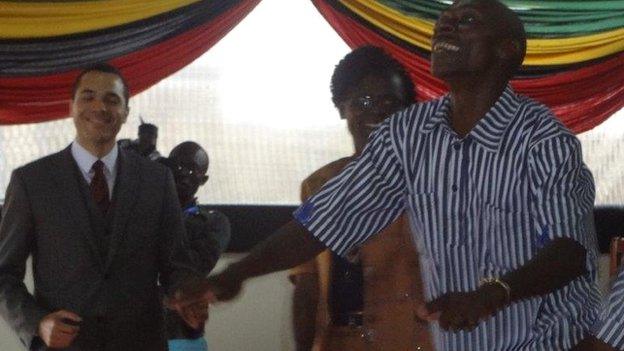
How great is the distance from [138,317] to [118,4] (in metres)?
1.67

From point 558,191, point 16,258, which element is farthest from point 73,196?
point 558,191

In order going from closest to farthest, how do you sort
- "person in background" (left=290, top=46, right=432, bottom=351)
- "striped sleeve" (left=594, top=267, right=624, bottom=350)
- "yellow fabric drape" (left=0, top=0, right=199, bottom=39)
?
"striped sleeve" (left=594, top=267, right=624, bottom=350) < "person in background" (left=290, top=46, right=432, bottom=351) < "yellow fabric drape" (left=0, top=0, right=199, bottom=39)

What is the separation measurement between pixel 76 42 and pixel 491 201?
2.84m

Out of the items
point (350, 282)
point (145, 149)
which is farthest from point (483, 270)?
point (145, 149)

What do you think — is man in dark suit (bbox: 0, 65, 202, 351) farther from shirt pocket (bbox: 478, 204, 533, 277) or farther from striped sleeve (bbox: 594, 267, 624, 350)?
striped sleeve (bbox: 594, 267, 624, 350)

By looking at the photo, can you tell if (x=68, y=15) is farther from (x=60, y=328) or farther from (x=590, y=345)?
(x=590, y=345)

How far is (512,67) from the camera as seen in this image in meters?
2.61

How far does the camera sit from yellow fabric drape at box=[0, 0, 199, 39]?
4910mm

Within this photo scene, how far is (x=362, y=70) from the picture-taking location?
3.50 m

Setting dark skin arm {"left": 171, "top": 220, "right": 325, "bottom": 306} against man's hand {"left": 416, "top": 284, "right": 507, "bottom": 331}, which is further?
dark skin arm {"left": 171, "top": 220, "right": 325, "bottom": 306}

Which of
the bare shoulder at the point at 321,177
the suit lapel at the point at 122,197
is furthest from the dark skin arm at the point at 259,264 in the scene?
the suit lapel at the point at 122,197

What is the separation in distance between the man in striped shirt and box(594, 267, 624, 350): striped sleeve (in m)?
0.05

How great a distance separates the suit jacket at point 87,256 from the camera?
354 cm

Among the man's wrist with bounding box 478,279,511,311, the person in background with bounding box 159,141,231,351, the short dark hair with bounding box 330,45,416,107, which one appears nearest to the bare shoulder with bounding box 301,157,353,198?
the short dark hair with bounding box 330,45,416,107
